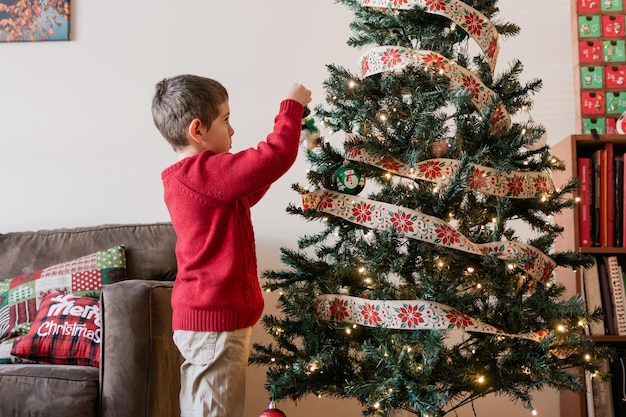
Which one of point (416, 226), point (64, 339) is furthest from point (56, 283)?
point (416, 226)

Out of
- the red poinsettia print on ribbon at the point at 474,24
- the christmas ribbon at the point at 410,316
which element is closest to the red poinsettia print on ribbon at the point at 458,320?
the christmas ribbon at the point at 410,316

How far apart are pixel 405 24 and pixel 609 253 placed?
1221 mm

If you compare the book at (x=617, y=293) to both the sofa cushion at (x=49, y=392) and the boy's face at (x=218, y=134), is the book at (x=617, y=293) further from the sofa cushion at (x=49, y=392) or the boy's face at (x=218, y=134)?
the sofa cushion at (x=49, y=392)

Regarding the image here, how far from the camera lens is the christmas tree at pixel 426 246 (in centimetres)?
156

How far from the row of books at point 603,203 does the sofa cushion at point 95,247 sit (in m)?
1.51

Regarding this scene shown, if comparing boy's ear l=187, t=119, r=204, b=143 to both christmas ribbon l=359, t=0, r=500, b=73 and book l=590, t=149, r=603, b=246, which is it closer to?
christmas ribbon l=359, t=0, r=500, b=73

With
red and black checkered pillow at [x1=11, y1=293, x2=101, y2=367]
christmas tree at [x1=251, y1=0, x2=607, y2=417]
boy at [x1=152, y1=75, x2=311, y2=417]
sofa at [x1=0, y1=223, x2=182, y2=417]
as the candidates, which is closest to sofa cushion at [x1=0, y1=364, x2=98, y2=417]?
sofa at [x1=0, y1=223, x2=182, y2=417]

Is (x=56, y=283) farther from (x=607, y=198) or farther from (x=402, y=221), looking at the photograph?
(x=607, y=198)

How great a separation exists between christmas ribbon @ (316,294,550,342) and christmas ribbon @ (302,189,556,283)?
155 millimetres

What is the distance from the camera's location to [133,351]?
1798mm

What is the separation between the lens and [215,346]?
1562 mm

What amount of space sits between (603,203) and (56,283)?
1.99m

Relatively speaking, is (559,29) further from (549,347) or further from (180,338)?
(180,338)

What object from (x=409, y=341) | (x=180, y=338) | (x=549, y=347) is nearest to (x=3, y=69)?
(x=180, y=338)
